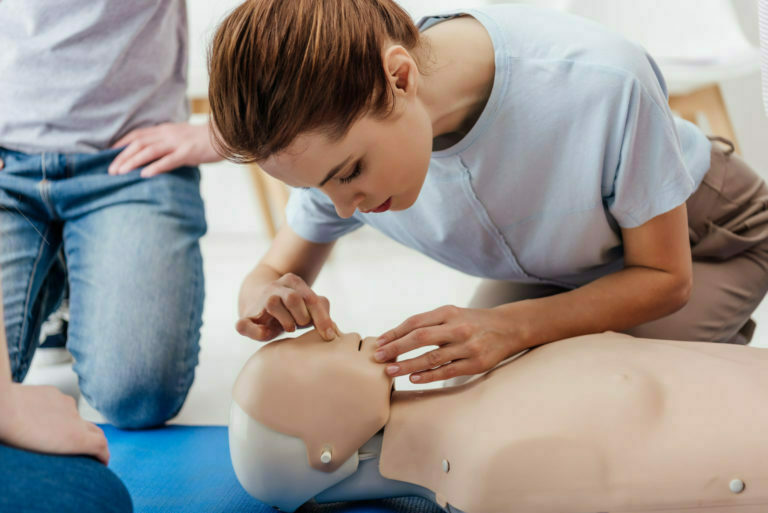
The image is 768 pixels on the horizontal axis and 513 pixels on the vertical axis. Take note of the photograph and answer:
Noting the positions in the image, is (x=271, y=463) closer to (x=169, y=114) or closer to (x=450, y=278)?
(x=169, y=114)

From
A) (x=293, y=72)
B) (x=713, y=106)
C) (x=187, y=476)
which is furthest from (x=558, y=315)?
(x=713, y=106)

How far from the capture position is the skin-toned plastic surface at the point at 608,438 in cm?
71

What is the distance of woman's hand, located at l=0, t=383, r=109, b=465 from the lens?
0.66 m

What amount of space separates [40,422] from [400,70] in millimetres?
487

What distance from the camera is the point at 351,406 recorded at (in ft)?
2.75

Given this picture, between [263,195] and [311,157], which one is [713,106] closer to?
[263,195]

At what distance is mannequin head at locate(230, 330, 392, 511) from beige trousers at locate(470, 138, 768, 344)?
0.52 m

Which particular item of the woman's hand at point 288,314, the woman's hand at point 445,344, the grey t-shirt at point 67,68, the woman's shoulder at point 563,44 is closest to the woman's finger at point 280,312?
the woman's hand at point 288,314

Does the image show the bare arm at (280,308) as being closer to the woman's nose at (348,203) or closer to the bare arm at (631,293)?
the woman's nose at (348,203)

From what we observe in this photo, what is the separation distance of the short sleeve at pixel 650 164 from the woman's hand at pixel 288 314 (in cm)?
39

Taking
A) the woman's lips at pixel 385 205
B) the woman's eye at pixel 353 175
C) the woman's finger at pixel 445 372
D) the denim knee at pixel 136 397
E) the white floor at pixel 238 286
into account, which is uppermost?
the woman's eye at pixel 353 175

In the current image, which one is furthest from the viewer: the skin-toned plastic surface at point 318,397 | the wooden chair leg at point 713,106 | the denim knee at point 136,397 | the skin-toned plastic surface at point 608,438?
the wooden chair leg at point 713,106

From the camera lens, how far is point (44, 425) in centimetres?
68

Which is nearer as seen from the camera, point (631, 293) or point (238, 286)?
point (631, 293)
